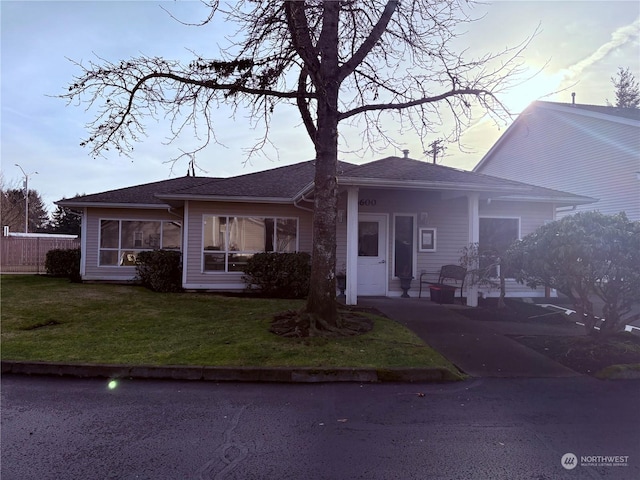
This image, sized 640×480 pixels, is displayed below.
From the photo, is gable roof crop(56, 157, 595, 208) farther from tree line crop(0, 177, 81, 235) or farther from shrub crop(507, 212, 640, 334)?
tree line crop(0, 177, 81, 235)

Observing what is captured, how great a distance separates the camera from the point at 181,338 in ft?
21.9

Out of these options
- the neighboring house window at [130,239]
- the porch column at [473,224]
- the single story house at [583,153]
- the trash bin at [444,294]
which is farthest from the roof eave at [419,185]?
the neighboring house window at [130,239]

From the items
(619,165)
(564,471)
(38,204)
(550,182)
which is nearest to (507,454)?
(564,471)

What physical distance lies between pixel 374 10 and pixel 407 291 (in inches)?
285

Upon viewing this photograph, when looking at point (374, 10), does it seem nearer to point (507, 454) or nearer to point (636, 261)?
point (636, 261)

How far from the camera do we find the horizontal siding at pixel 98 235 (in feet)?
48.5

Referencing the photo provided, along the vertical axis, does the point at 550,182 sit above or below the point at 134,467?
above

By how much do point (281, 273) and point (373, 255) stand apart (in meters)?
2.72

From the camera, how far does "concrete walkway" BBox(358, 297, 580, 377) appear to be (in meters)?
5.47

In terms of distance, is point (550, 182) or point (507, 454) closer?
point (507, 454)

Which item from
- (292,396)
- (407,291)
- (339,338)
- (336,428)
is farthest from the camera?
(407,291)

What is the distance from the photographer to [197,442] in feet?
11.2

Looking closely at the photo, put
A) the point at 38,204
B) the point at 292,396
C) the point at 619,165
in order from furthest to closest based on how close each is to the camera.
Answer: the point at 38,204
the point at 619,165
the point at 292,396

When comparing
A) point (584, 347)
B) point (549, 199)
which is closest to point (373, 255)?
point (549, 199)
